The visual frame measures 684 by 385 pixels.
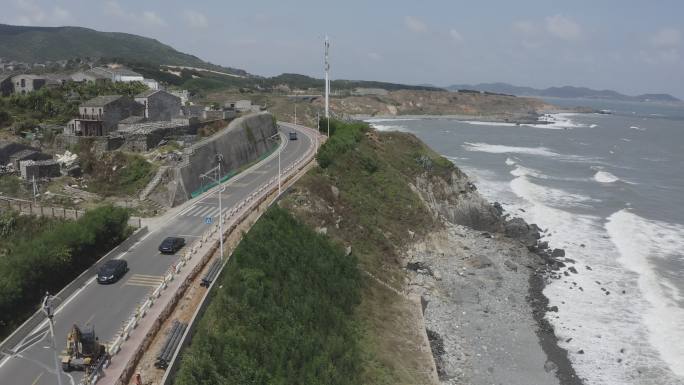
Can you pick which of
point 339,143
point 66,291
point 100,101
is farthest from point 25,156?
point 339,143

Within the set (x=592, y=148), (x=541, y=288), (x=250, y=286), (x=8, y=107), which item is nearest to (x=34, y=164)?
(x=8, y=107)

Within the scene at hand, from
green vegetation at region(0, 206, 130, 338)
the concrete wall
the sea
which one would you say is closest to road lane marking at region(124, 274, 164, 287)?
green vegetation at region(0, 206, 130, 338)

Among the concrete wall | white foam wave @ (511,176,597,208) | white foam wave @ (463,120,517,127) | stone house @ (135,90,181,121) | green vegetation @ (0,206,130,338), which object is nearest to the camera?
green vegetation @ (0,206,130,338)

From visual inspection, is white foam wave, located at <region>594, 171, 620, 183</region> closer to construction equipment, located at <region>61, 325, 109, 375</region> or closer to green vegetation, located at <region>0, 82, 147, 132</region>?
green vegetation, located at <region>0, 82, 147, 132</region>

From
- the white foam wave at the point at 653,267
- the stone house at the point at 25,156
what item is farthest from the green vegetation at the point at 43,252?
the white foam wave at the point at 653,267

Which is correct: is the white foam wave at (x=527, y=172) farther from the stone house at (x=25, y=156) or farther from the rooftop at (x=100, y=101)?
the stone house at (x=25, y=156)

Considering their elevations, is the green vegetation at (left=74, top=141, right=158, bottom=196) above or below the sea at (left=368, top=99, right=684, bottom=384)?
above

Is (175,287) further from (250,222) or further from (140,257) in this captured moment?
(250,222)
